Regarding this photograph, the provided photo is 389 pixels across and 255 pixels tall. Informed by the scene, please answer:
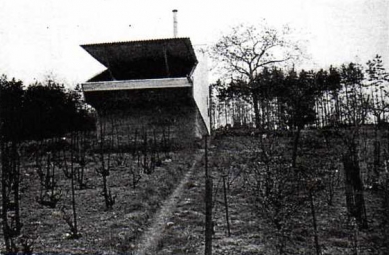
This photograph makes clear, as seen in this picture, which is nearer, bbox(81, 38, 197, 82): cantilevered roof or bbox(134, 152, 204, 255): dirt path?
bbox(134, 152, 204, 255): dirt path

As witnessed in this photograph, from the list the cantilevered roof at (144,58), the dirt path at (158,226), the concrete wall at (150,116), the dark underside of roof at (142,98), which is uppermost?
the cantilevered roof at (144,58)

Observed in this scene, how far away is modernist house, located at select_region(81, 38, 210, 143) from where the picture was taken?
20219mm

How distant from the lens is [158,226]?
10891 millimetres

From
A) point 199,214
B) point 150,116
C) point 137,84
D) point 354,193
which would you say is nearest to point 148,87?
point 137,84

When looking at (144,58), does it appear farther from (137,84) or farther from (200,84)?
(200,84)

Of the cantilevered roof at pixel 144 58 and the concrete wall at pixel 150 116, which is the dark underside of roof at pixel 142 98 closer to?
the concrete wall at pixel 150 116

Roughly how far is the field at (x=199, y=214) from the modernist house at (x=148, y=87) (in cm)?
393

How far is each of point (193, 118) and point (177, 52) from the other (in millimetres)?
3465

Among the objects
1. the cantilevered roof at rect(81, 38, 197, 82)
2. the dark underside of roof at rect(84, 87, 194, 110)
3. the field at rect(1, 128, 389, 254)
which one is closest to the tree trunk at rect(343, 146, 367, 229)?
the field at rect(1, 128, 389, 254)

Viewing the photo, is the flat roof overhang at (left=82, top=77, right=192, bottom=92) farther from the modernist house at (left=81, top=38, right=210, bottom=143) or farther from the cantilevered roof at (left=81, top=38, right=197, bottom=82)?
the cantilevered roof at (left=81, top=38, right=197, bottom=82)

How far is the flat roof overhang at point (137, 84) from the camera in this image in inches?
781

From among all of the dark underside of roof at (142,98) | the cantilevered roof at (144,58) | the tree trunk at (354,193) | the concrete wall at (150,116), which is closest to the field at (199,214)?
the tree trunk at (354,193)

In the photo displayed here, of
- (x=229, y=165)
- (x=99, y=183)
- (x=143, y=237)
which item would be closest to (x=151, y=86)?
(x=229, y=165)

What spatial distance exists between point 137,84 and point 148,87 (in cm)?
54
